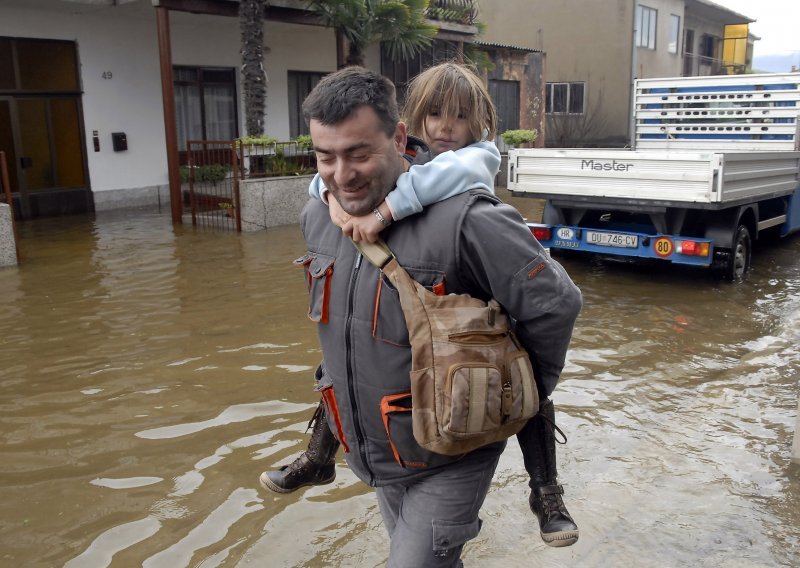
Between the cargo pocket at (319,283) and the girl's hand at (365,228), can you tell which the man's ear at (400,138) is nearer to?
the girl's hand at (365,228)

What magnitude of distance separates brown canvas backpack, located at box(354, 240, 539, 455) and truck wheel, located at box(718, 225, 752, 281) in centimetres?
692

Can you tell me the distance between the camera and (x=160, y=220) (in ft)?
43.4

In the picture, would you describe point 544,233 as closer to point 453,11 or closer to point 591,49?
point 453,11

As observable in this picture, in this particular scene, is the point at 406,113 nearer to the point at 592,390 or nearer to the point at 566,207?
the point at 592,390

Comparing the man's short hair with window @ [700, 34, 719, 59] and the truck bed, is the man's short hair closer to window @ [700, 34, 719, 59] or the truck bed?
the truck bed

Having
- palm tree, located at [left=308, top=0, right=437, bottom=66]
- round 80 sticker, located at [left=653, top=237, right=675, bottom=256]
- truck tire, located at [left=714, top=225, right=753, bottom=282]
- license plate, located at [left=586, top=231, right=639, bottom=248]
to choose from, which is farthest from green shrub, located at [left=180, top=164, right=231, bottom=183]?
truck tire, located at [left=714, top=225, right=753, bottom=282]

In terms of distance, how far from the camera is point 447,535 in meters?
2.12

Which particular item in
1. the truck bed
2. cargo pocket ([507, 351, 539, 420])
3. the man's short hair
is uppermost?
the man's short hair

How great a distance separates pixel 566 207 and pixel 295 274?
3226 mm

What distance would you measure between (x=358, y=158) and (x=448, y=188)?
0.85 ft

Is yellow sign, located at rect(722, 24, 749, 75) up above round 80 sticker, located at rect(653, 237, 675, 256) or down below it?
above

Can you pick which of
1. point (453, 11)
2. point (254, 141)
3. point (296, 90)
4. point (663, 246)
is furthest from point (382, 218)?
point (453, 11)

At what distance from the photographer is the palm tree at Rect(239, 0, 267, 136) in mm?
12523

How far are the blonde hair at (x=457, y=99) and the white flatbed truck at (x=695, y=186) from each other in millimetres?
5307
